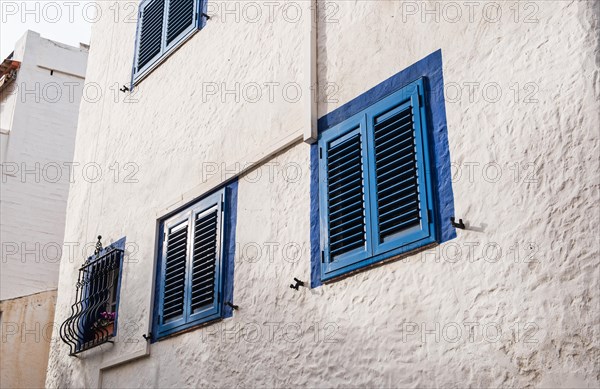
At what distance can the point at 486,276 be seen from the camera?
5883mm

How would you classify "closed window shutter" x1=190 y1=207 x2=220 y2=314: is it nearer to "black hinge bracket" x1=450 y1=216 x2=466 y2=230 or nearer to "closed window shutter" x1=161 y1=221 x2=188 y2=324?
A: "closed window shutter" x1=161 y1=221 x2=188 y2=324

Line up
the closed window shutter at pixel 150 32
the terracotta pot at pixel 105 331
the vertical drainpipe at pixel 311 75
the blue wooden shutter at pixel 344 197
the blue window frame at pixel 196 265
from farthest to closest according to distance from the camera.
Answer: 1. the closed window shutter at pixel 150 32
2. the terracotta pot at pixel 105 331
3. the blue window frame at pixel 196 265
4. the vertical drainpipe at pixel 311 75
5. the blue wooden shutter at pixel 344 197

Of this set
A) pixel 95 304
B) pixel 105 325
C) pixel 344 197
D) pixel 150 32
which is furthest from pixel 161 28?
pixel 344 197

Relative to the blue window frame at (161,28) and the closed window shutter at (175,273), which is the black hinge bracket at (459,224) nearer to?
the closed window shutter at (175,273)

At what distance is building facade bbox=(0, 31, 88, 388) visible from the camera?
13.4m

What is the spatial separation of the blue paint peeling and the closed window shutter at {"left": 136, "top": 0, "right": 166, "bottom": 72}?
4.17m

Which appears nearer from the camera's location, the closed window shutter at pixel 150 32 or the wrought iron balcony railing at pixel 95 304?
the wrought iron balcony railing at pixel 95 304

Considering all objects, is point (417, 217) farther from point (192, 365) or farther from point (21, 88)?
point (21, 88)

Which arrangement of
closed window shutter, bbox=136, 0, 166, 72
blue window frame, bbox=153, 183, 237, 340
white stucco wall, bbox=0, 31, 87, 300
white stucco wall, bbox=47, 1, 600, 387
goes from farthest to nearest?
white stucco wall, bbox=0, 31, 87, 300
closed window shutter, bbox=136, 0, 166, 72
blue window frame, bbox=153, 183, 237, 340
white stucco wall, bbox=47, 1, 600, 387

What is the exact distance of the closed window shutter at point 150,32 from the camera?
11164mm

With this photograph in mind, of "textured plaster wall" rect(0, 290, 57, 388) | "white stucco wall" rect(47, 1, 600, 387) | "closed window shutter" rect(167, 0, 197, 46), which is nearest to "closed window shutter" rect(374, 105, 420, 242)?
"white stucco wall" rect(47, 1, 600, 387)

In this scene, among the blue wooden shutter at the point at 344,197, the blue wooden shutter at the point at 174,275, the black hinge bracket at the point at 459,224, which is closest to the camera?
the black hinge bracket at the point at 459,224

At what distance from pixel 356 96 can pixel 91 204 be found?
5.18 metres

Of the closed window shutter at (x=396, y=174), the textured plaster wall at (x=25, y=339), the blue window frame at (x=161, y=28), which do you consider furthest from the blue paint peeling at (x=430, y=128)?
the textured plaster wall at (x=25, y=339)
